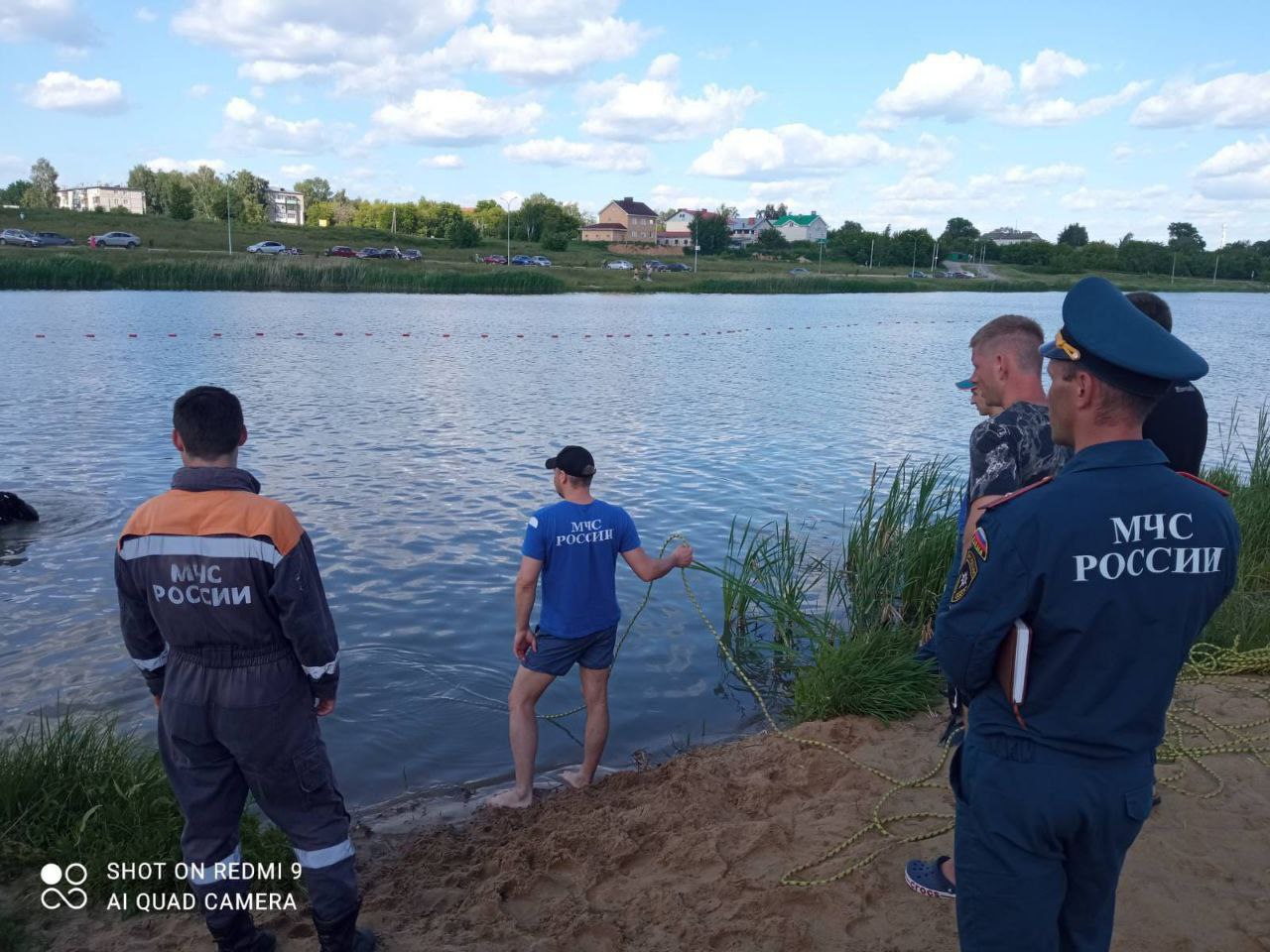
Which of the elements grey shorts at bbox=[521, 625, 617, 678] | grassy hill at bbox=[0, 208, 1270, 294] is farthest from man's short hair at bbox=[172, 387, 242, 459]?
grassy hill at bbox=[0, 208, 1270, 294]

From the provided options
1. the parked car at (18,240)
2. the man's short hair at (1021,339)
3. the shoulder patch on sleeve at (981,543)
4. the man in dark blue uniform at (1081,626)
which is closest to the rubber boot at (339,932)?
the man in dark blue uniform at (1081,626)

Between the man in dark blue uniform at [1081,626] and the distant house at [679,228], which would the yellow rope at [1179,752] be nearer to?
the man in dark blue uniform at [1081,626]

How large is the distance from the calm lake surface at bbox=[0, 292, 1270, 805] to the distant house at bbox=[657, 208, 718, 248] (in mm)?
115230

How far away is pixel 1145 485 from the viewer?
7.93 feet

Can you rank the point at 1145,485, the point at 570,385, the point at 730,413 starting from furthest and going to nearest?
the point at 570,385 < the point at 730,413 < the point at 1145,485

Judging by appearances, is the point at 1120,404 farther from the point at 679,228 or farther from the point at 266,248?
the point at 679,228

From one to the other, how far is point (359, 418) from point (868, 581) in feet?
43.8

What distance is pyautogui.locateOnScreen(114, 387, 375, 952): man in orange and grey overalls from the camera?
344 centimetres

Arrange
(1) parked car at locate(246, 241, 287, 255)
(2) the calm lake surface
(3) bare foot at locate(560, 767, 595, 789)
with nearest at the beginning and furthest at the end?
(3) bare foot at locate(560, 767, 595, 789) < (2) the calm lake surface < (1) parked car at locate(246, 241, 287, 255)

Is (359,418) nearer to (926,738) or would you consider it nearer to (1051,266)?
(926,738)

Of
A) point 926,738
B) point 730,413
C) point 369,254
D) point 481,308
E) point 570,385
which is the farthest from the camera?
point 369,254

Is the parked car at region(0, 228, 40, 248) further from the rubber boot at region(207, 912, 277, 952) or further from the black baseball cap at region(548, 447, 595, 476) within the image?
the rubber boot at region(207, 912, 277, 952)

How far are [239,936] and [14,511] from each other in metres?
9.31

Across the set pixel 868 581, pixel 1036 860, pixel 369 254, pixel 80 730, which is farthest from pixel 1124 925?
pixel 369 254
